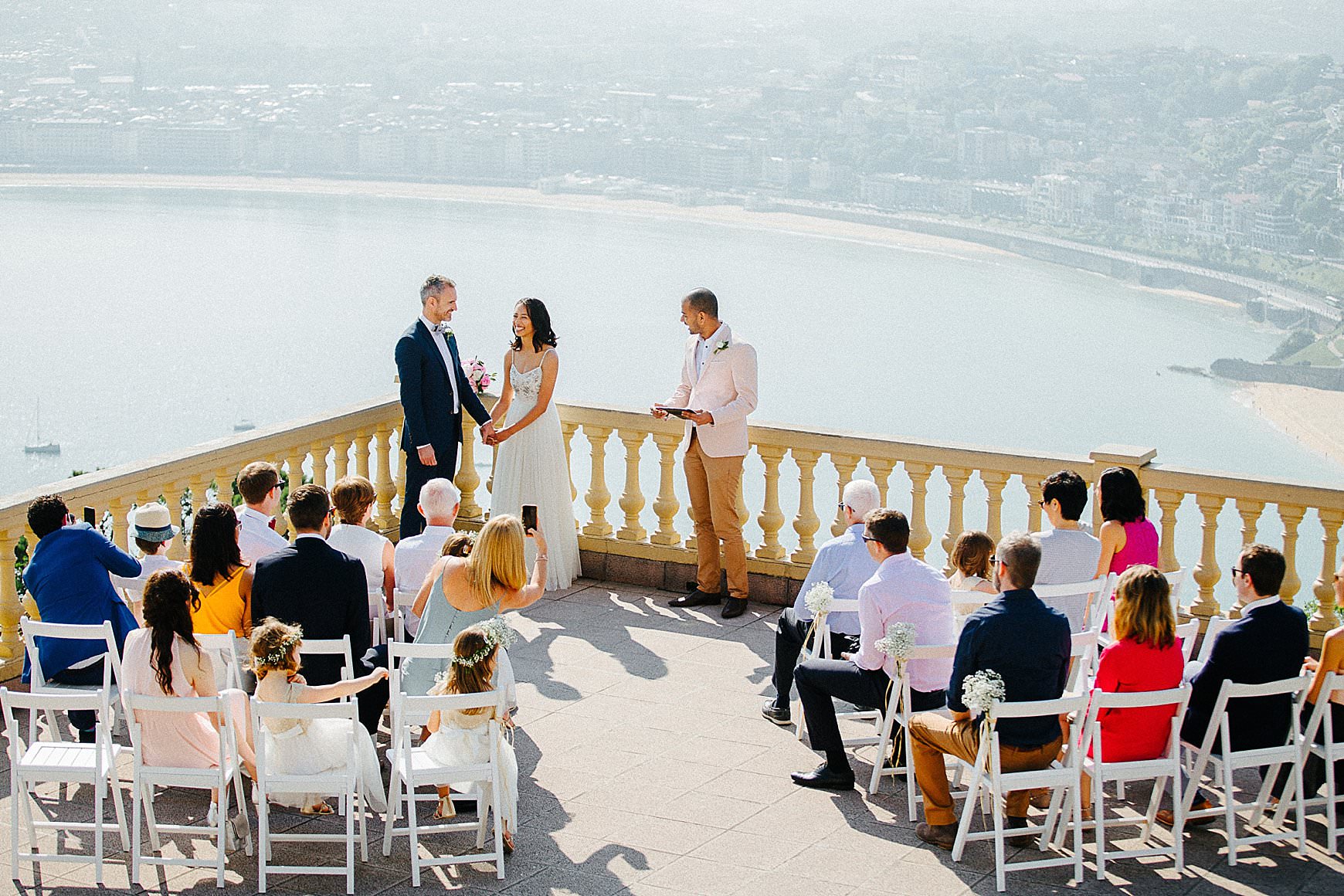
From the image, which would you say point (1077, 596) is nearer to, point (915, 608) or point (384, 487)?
point (915, 608)

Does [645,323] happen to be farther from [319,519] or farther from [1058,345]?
[319,519]

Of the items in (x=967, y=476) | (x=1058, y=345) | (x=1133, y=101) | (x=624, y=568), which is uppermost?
(x=1133, y=101)

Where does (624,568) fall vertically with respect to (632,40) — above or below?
below

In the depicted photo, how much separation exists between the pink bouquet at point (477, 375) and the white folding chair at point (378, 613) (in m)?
2.55

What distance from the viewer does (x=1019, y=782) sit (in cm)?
497

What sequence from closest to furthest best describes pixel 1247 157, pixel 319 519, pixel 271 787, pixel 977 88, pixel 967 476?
pixel 271 787
pixel 319 519
pixel 967 476
pixel 1247 157
pixel 977 88

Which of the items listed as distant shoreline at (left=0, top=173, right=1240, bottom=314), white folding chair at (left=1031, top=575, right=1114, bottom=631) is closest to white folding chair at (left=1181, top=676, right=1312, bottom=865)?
white folding chair at (left=1031, top=575, right=1114, bottom=631)

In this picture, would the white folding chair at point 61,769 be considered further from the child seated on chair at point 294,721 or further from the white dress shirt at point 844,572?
the white dress shirt at point 844,572

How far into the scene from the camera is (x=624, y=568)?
9.14m

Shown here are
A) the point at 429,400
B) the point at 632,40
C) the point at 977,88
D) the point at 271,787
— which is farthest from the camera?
the point at 632,40

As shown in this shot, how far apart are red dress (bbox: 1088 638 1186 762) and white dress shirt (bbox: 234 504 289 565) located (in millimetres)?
3549

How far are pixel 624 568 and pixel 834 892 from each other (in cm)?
433

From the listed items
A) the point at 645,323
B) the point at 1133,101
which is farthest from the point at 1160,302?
the point at 645,323

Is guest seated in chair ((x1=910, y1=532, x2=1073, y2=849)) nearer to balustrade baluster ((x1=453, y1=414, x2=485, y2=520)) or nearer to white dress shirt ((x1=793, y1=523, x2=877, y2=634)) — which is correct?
white dress shirt ((x1=793, y1=523, x2=877, y2=634))
